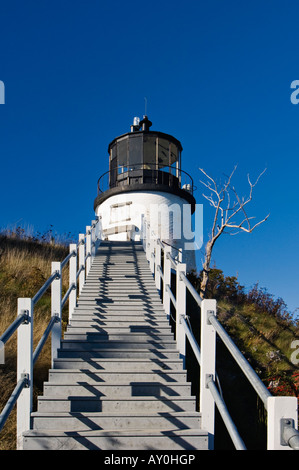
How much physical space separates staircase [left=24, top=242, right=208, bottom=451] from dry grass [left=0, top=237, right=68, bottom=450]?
0.71 m

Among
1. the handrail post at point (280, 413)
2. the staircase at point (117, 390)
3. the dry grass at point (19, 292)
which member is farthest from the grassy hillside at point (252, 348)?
the handrail post at point (280, 413)

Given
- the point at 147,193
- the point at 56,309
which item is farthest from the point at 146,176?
the point at 56,309

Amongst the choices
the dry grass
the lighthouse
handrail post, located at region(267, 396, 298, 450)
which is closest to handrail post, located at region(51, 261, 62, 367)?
the dry grass

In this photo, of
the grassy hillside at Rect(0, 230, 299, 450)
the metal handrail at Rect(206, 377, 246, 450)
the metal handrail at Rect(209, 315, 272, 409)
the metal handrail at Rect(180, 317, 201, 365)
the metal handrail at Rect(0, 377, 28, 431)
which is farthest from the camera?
the grassy hillside at Rect(0, 230, 299, 450)

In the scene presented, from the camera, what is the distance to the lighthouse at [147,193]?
1619 centimetres

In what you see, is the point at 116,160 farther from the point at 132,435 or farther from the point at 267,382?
the point at 132,435

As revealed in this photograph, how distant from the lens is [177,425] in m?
3.90

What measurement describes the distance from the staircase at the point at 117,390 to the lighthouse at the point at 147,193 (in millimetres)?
9247

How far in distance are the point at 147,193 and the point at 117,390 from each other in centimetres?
1220

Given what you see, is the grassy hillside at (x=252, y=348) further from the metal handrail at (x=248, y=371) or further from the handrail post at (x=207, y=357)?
the metal handrail at (x=248, y=371)

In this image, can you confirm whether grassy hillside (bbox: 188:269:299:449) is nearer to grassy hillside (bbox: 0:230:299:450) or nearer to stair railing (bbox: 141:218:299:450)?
grassy hillside (bbox: 0:230:299:450)

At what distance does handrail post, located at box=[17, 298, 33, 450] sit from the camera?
3.74 metres

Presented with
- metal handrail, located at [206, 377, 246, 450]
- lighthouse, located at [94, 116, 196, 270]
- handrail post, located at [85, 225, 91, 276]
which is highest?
lighthouse, located at [94, 116, 196, 270]
